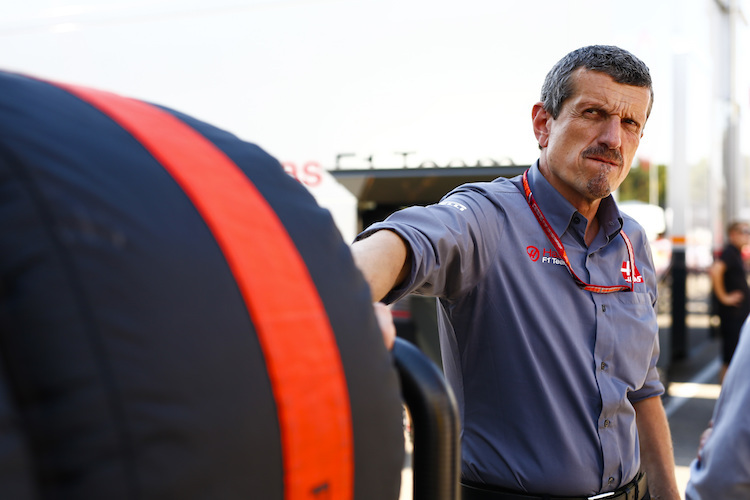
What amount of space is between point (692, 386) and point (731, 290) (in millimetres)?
1148

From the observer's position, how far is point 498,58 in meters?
4.31

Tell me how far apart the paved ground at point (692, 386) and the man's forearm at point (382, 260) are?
2.84m

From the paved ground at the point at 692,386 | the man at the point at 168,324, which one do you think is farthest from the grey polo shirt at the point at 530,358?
the paved ground at the point at 692,386

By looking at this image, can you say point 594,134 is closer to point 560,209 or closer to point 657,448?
point 560,209

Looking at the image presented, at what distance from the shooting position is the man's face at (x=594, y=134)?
163cm

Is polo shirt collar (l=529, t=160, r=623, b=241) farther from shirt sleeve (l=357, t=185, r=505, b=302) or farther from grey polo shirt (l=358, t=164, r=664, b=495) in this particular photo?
shirt sleeve (l=357, t=185, r=505, b=302)

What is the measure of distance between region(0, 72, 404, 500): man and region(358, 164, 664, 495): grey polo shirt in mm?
728

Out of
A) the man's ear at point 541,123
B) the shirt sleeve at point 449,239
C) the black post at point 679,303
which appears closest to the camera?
the shirt sleeve at point 449,239

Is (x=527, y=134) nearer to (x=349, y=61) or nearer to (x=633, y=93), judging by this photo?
(x=349, y=61)

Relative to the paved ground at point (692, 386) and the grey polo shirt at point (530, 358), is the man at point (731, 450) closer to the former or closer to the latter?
the grey polo shirt at point (530, 358)

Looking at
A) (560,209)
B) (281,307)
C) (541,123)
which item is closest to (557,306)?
(560,209)

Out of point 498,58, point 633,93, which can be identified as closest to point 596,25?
point 498,58

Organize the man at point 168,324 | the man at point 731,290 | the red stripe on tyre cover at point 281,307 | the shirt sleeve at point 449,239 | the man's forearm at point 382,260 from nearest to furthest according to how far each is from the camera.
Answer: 1. the man at point 168,324
2. the red stripe on tyre cover at point 281,307
3. the man's forearm at point 382,260
4. the shirt sleeve at point 449,239
5. the man at point 731,290

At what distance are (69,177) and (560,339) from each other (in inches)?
46.5
